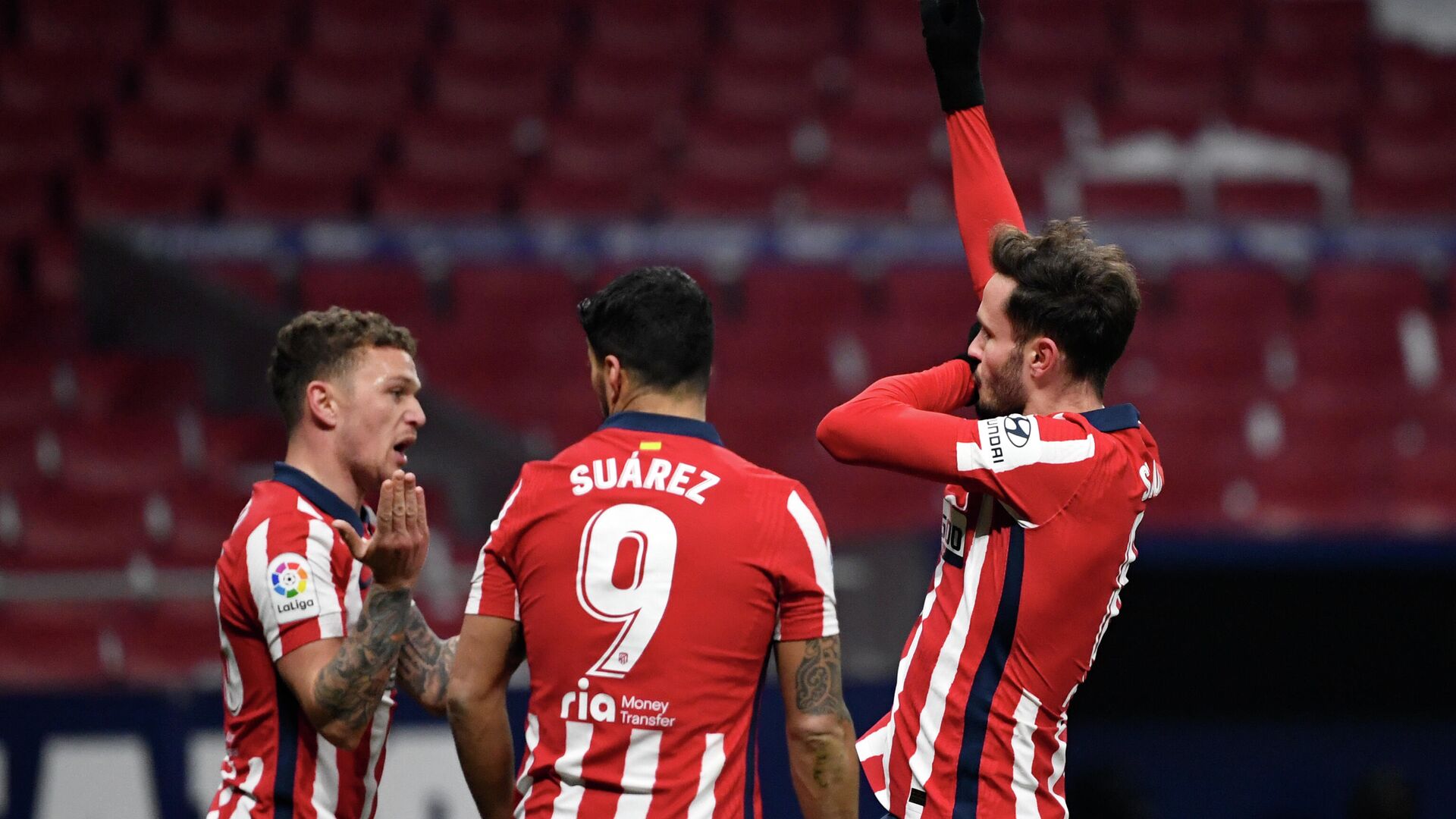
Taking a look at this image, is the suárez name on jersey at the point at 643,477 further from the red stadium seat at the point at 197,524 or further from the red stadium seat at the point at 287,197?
the red stadium seat at the point at 287,197

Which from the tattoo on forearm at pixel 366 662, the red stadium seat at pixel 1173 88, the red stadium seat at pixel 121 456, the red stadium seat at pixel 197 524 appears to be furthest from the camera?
the red stadium seat at pixel 1173 88

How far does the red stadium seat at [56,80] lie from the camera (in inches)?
420

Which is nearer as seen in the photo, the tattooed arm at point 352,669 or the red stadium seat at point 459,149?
the tattooed arm at point 352,669

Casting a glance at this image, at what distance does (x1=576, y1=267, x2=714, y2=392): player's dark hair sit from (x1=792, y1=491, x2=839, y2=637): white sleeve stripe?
1.07ft

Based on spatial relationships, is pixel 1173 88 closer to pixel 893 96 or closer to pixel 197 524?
pixel 893 96

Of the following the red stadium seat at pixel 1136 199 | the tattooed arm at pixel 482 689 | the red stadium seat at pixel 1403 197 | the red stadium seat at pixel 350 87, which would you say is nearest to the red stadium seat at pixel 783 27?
the red stadium seat at pixel 1136 199

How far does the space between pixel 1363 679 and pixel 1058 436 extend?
195 inches

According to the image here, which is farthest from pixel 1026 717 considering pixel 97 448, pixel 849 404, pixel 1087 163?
pixel 1087 163

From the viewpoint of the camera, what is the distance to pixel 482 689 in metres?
3.06

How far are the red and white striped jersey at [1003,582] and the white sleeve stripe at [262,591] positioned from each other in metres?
1.23

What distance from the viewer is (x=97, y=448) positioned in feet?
27.7

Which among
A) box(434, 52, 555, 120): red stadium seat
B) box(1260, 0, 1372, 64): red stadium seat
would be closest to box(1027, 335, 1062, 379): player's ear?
box(434, 52, 555, 120): red stadium seat

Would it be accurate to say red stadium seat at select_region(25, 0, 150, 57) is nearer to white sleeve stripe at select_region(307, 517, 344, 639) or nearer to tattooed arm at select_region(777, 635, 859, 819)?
white sleeve stripe at select_region(307, 517, 344, 639)

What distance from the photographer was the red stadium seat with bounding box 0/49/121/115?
35.0ft
